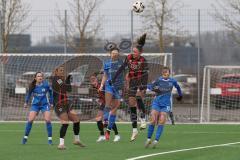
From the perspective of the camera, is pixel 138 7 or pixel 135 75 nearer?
pixel 135 75

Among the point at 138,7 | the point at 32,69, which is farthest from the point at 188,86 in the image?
the point at 138,7

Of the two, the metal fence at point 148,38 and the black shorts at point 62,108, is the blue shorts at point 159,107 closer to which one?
the black shorts at point 62,108

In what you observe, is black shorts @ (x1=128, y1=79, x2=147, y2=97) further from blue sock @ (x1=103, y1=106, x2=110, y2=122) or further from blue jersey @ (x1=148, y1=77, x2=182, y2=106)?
blue jersey @ (x1=148, y1=77, x2=182, y2=106)

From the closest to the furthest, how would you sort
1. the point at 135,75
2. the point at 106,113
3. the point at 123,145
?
1. the point at 123,145
2. the point at 135,75
3. the point at 106,113

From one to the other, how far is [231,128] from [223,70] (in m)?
5.48

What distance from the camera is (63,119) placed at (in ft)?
58.0

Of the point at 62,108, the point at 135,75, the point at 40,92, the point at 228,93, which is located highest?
the point at 135,75

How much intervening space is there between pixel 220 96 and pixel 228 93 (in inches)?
15.0

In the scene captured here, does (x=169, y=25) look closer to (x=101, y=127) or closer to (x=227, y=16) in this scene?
(x=227, y=16)

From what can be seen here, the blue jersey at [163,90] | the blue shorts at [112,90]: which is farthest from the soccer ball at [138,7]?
the blue jersey at [163,90]

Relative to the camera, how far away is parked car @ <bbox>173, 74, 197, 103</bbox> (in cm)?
3108

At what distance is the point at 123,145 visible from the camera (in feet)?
59.8

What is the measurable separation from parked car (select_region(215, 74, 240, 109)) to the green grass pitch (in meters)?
4.05

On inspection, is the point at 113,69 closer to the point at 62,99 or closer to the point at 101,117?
the point at 101,117
